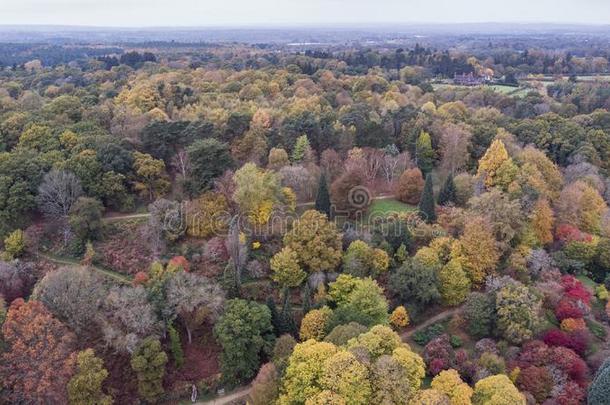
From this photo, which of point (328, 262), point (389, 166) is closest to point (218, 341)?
point (328, 262)

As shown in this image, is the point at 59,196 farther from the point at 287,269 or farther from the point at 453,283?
the point at 453,283

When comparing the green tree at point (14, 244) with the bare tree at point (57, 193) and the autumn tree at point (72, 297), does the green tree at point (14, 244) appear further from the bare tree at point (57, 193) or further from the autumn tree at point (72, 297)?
the autumn tree at point (72, 297)

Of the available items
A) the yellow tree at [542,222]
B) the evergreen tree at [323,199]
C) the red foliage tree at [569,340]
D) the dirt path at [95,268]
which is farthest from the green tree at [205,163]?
the red foliage tree at [569,340]

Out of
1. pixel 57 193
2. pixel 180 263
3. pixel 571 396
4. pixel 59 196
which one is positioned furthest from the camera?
pixel 57 193

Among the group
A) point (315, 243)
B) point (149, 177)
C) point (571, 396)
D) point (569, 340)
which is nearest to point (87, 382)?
point (315, 243)

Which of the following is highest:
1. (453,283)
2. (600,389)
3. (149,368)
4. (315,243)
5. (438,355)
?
(315,243)

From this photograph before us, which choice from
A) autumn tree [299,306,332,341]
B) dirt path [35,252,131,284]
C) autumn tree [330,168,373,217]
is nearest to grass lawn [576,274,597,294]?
autumn tree [330,168,373,217]
